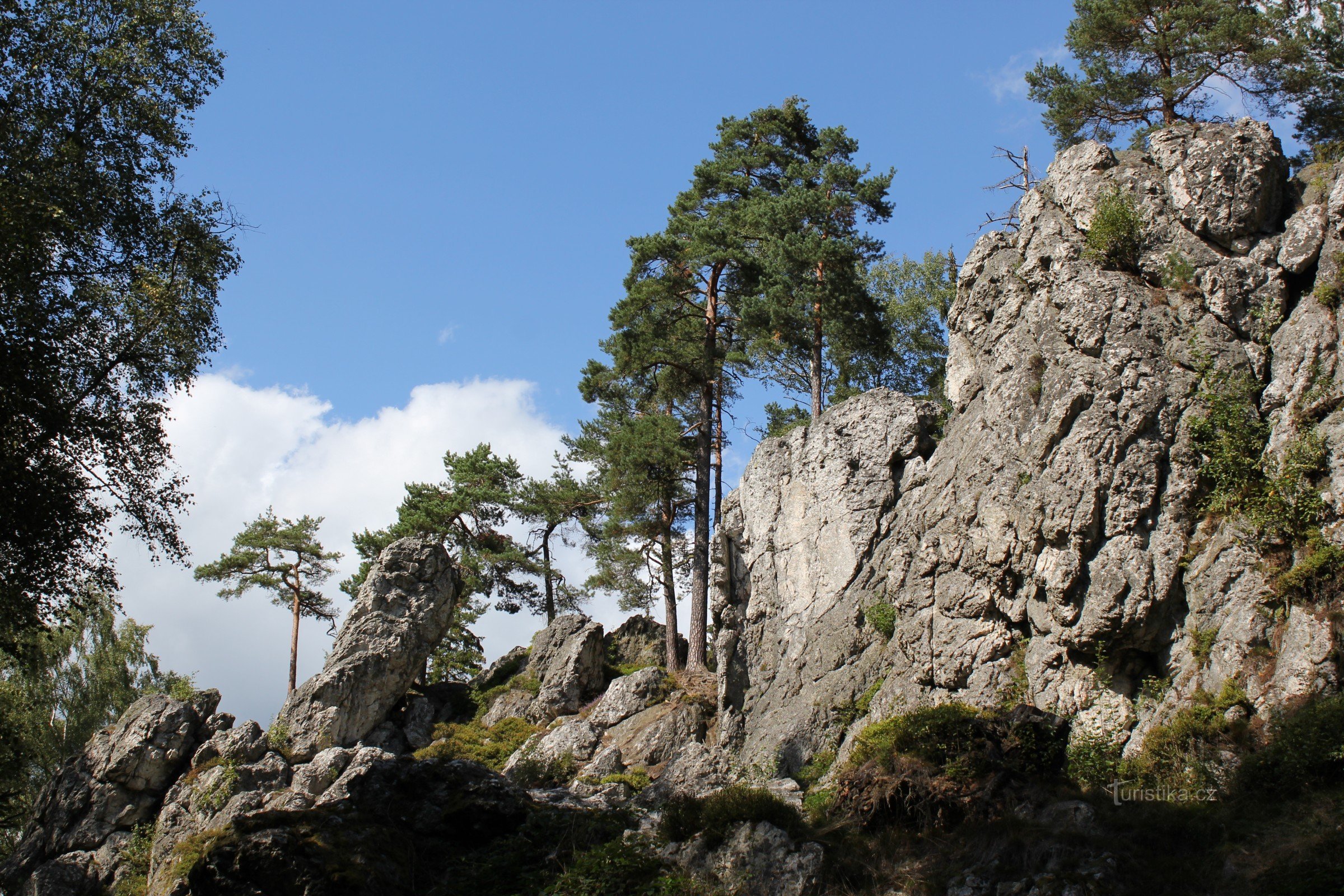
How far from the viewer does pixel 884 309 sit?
2630cm

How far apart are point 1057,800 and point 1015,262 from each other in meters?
11.5

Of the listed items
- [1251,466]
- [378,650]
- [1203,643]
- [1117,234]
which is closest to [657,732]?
[378,650]

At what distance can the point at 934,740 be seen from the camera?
11.9 m

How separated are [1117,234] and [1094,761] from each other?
31.1 ft

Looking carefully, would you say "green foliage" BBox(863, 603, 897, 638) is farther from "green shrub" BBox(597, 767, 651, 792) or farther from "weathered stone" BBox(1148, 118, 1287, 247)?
"weathered stone" BBox(1148, 118, 1287, 247)

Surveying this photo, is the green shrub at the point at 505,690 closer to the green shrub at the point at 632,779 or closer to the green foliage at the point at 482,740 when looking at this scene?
the green foliage at the point at 482,740

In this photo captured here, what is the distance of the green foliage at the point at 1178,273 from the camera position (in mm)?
15617

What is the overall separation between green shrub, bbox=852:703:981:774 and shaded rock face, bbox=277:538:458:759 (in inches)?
663

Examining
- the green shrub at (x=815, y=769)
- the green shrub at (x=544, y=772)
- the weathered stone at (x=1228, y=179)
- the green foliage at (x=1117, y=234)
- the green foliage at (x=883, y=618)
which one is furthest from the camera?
the green shrub at (x=544, y=772)

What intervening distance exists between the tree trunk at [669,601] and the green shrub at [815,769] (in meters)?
8.97

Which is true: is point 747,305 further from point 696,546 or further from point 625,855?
point 625,855

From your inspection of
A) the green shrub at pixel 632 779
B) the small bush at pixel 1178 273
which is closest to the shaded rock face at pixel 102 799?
the green shrub at pixel 632 779

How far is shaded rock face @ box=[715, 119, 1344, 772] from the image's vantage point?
13367 millimetres

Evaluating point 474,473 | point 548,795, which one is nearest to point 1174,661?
point 548,795
